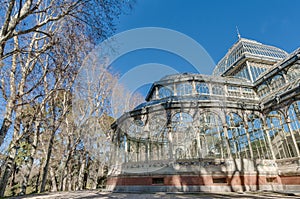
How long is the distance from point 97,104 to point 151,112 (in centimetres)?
678

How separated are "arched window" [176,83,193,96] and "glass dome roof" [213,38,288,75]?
9.42m

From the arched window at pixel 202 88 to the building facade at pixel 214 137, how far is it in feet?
0.37

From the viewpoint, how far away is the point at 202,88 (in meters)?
19.5

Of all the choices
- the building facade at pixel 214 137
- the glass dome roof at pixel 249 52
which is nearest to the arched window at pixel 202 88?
the building facade at pixel 214 137

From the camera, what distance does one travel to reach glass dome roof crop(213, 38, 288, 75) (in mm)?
23156

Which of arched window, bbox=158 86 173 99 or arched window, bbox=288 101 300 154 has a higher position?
arched window, bbox=158 86 173 99

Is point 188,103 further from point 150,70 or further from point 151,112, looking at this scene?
point 150,70

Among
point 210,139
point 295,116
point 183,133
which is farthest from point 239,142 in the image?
point 183,133

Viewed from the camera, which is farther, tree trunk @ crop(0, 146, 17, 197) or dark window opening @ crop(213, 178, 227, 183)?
dark window opening @ crop(213, 178, 227, 183)

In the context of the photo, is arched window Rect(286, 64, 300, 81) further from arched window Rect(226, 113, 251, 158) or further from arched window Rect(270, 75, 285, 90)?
arched window Rect(226, 113, 251, 158)

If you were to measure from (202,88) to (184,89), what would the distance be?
2.14m

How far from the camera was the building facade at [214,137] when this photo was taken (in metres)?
10.6

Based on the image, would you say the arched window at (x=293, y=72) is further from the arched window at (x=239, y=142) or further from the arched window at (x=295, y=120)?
the arched window at (x=239, y=142)

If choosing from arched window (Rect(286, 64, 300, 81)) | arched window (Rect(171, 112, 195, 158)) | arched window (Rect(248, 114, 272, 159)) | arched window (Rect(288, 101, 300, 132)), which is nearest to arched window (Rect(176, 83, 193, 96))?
arched window (Rect(171, 112, 195, 158))
